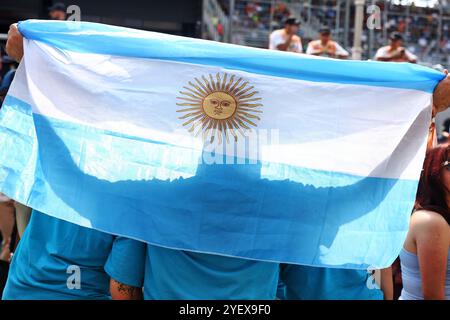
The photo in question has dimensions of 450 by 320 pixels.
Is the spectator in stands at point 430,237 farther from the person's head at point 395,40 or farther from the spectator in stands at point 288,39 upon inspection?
the person's head at point 395,40

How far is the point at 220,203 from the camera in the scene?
8.03 feet

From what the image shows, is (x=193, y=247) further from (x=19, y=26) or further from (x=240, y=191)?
(x=19, y=26)

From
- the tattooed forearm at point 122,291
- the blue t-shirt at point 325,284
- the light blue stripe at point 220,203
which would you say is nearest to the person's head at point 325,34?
the light blue stripe at point 220,203

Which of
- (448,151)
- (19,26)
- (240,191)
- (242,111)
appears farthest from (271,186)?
(19,26)

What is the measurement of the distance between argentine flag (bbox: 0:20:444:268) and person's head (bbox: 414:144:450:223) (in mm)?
294

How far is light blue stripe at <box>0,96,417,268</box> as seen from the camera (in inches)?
96.3

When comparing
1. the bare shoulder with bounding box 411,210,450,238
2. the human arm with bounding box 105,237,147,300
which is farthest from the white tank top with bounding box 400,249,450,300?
the human arm with bounding box 105,237,147,300

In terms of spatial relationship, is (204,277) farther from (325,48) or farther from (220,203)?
(325,48)

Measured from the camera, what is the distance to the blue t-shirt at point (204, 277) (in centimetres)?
236

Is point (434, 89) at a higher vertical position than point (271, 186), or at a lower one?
higher

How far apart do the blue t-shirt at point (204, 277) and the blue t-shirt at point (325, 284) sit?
10 centimetres
